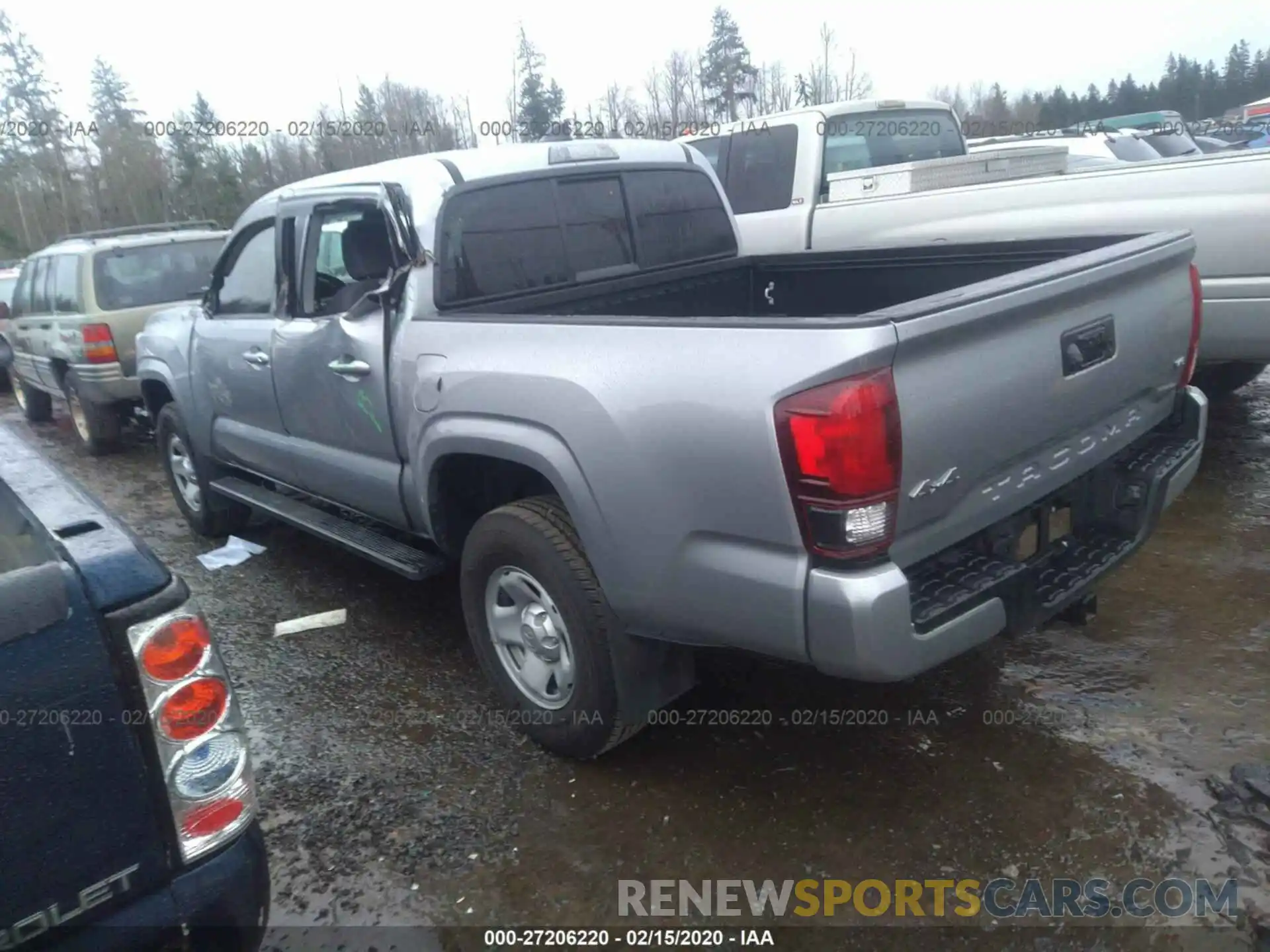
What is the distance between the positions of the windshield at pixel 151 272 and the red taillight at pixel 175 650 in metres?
6.71

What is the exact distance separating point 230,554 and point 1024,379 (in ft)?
14.9

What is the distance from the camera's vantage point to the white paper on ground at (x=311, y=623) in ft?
14.6

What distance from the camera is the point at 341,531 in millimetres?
4168

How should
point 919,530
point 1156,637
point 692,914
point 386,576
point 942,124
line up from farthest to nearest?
point 942,124 → point 386,576 → point 1156,637 → point 692,914 → point 919,530

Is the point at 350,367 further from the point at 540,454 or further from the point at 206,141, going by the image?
the point at 206,141

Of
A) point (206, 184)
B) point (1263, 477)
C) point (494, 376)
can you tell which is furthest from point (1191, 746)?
point (206, 184)

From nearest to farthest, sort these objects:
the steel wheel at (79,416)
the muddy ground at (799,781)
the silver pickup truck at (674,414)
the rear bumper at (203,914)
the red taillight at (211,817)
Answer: the rear bumper at (203,914)
the red taillight at (211,817)
the silver pickup truck at (674,414)
the muddy ground at (799,781)
the steel wheel at (79,416)

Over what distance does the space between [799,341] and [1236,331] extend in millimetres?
3517

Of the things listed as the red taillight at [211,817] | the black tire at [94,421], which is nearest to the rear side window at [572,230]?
the red taillight at [211,817]

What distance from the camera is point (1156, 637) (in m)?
3.66

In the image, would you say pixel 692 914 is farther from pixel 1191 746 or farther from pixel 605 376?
pixel 1191 746

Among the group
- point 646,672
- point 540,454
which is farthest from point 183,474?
point 646,672

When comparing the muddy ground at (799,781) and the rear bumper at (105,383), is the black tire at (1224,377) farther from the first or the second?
the rear bumper at (105,383)

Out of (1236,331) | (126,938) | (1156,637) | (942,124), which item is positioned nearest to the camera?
(126,938)
